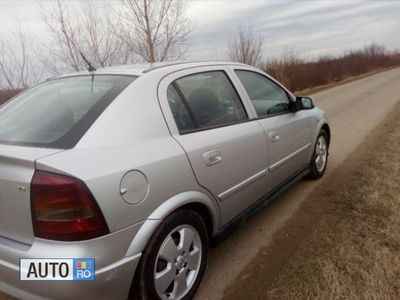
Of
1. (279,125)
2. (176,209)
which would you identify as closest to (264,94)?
(279,125)

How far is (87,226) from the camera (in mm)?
1899

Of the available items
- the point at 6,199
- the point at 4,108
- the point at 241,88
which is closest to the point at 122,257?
the point at 6,199

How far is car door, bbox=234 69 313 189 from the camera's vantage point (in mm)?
3467

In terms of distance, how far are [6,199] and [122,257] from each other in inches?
28.4

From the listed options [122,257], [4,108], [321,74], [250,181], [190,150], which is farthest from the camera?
[321,74]

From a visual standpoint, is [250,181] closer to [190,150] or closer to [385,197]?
[190,150]

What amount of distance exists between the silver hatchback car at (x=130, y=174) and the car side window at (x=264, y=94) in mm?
129

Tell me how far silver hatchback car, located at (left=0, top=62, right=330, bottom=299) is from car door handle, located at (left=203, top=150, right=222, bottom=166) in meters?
0.01

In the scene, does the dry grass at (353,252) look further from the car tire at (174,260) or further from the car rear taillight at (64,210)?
the car rear taillight at (64,210)

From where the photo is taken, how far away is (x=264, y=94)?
388cm

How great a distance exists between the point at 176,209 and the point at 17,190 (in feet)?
3.08

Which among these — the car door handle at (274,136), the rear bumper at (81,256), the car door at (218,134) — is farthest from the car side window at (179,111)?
the car door handle at (274,136)

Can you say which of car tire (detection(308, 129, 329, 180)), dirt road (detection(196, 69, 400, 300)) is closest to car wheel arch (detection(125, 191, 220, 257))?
dirt road (detection(196, 69, 400, 300))

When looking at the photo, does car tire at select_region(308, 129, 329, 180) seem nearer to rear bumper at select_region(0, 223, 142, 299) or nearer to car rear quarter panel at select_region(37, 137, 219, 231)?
car rear quarter panel at select_region(37, 137, 219, 231)
